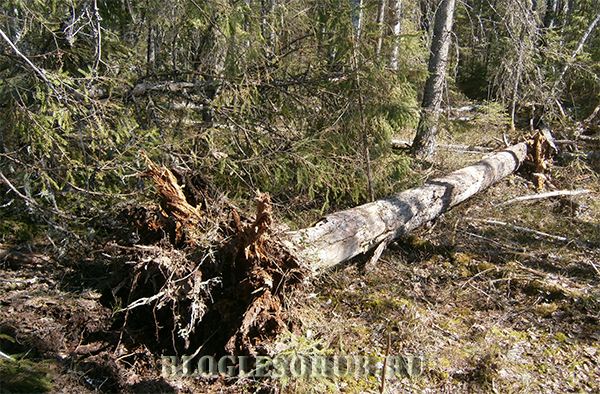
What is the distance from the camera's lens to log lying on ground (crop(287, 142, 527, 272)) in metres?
4.14

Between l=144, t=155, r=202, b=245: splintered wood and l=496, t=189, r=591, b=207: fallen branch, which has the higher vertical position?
l=144, t=155, r=202, b=245: splintered wood

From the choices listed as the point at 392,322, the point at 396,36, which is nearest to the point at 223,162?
the point at 392,322

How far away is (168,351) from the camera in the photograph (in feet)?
11.8

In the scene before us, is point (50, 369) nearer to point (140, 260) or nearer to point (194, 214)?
point (140, 260)

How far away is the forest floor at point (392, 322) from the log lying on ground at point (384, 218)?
38cm

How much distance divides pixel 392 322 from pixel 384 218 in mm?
1393

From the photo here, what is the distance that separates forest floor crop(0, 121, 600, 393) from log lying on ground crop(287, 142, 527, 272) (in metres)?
0.38

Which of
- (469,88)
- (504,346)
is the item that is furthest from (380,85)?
(469,88)

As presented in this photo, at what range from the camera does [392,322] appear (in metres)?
4.15

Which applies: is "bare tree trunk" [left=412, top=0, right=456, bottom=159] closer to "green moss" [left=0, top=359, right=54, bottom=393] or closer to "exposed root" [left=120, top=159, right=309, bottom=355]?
"exposed root" [left=120, top=159, right=309, bottom=355]

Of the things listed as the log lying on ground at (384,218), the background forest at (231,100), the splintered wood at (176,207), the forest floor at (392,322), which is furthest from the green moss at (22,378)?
the log lying on ground at (384,218)

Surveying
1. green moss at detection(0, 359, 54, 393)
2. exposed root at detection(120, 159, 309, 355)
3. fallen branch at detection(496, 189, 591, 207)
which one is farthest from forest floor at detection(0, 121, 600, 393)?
fallen branch at detection(496, 189, 591, 207)

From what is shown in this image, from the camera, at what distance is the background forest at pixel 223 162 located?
12.2 feet

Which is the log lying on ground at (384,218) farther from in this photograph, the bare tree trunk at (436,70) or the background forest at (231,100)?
the bare tree trunk at (436,70)
